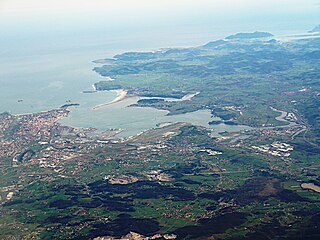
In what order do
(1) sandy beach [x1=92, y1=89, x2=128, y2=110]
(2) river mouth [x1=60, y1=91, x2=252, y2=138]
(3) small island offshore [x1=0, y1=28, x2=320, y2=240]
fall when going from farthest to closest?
(1) sandy beach [x1=92, y1=89, x2=128, y2=110]
(2) river mouth [x1=60, y1=91, x2=252, y2=138]
(3) small island offshore [x1=0, y1=28, x2=320, y2=240]

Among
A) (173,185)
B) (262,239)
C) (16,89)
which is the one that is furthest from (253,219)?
(16,89)

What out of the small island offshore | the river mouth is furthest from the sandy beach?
the river mouth

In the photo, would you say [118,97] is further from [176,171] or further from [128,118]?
[176,171]

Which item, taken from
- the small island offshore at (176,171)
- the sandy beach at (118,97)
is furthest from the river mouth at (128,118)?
the small island offshore at (176,171)

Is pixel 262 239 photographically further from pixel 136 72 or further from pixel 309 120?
pixel 136 72

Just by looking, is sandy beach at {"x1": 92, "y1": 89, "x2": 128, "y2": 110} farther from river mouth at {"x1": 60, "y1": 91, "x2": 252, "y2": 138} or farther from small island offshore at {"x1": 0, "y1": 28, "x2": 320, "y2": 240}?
river mouth at {"x1": 60, "y1": 91, "x2": 252, "y2": 138}

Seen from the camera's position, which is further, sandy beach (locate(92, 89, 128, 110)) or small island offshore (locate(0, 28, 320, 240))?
sandy beach (locate(92, 89, 128, 110))

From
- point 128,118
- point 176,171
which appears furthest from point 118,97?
point 176,171

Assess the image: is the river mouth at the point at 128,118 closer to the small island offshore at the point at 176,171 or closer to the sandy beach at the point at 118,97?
the sandy beach at the point at 118,97

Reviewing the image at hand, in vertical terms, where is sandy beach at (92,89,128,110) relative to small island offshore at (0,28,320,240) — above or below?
below
